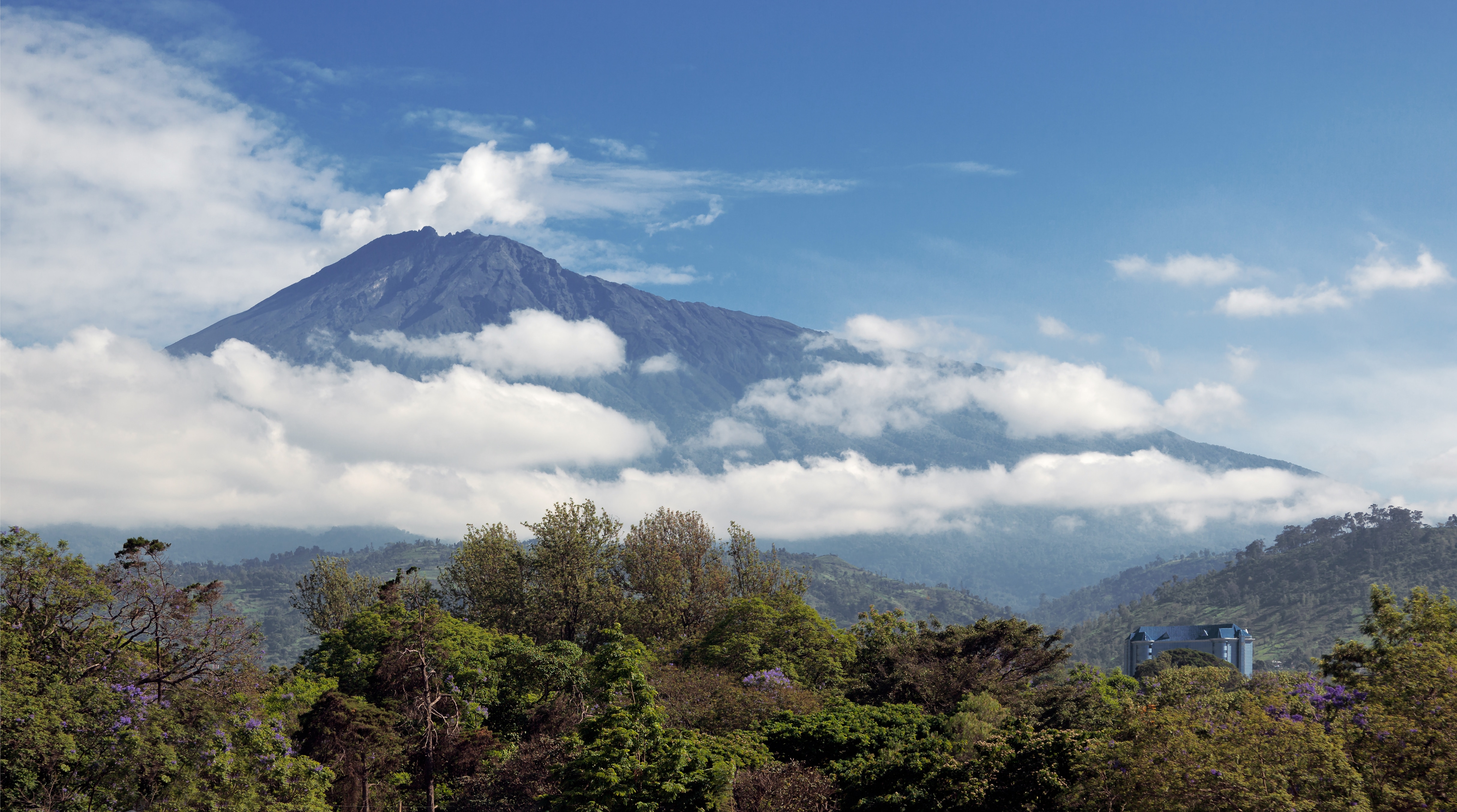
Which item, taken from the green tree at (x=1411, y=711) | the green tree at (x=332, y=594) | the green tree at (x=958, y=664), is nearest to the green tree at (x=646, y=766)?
the green tree at (x=958, y=664)

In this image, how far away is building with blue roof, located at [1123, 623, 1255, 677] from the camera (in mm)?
148375

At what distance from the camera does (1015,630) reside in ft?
142

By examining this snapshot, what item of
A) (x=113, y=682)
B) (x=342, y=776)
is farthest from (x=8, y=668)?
(x=342, y=776)

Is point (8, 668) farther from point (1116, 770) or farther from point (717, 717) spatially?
point (1116, 770)

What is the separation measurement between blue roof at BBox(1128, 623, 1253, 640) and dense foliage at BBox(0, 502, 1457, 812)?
12068 cm

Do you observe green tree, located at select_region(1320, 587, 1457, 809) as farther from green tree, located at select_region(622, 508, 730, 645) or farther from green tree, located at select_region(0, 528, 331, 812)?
green tree, located at select_region(622, 508, 730, 645)

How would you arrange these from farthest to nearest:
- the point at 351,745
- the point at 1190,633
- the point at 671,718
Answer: the point at 1190,633, the point at 671,718, the point at 351,745

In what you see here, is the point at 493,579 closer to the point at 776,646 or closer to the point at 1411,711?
the point at 776,646

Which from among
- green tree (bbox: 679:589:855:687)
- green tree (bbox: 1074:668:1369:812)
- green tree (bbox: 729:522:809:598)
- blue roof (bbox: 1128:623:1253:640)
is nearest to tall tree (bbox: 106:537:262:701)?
green tree (bbox: 1074:668:1369:812)

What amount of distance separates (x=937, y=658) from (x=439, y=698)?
21.6 meters

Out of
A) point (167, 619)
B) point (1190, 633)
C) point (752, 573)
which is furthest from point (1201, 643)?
point (167, 619)

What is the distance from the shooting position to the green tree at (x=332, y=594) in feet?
259

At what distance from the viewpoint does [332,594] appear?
260ft

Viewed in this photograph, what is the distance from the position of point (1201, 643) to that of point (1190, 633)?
3583 mm
